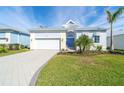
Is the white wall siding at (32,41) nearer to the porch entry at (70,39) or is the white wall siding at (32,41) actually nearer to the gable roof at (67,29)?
the gable roof at (67,29)

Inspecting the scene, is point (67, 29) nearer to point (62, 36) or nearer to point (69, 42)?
point (62, 36)

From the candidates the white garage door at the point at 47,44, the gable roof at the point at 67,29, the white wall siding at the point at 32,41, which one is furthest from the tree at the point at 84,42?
the white wall siding at the point at 32,41

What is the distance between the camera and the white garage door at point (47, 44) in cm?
2641

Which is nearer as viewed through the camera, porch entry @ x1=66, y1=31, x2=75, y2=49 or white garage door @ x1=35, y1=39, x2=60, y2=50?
porch entry @ x1=66, y1=31, x2=75, y2=49

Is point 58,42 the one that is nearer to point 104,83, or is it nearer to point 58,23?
point 58,23

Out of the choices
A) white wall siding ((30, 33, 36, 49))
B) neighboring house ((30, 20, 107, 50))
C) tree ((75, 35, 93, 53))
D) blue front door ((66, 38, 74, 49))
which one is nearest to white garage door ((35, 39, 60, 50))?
neighboring house ((30, 20, 107, 50))

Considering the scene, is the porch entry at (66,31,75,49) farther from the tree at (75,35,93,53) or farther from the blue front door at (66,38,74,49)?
the tree at (75,35,93,53)

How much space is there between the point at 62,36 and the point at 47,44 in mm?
2743

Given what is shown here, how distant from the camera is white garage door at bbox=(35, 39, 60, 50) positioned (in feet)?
86.6
